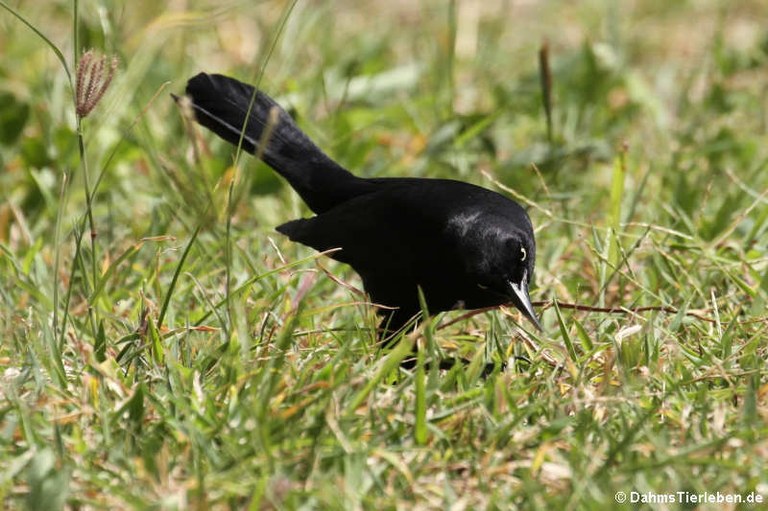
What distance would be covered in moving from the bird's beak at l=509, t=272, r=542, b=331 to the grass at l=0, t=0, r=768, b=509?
0.28 feet

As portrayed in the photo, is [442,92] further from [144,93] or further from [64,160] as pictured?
[64,160]

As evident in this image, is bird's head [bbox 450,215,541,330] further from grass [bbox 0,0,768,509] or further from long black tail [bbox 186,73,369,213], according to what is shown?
long black tail [bbox 186,73,369,213]

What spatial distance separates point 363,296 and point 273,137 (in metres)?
0.79

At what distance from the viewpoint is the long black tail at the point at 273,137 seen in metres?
4.16

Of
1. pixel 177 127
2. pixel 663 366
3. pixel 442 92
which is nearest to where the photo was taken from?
pixel 663 366

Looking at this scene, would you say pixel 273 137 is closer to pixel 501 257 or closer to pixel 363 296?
pixel 363 296

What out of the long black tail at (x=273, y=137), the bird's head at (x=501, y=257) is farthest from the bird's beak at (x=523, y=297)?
the long black tail at (x=273, y=137)

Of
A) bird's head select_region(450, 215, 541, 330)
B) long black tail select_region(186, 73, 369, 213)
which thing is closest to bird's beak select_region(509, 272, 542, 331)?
bird's head select_region(450, 215, 541, 330)

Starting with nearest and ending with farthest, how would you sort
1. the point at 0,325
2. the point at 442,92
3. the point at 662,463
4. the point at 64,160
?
1. the point at 662,463
2. the point at 0,325
3. the point at 64,160
4. the point at 442,92

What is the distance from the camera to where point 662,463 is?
8.32ft

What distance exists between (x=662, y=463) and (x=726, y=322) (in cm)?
118

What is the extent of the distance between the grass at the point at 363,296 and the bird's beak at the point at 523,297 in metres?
0.09

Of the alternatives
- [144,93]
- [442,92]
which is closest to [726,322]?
[442,92]

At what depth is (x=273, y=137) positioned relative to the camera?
4234mm
